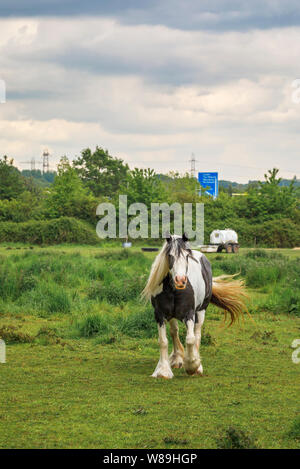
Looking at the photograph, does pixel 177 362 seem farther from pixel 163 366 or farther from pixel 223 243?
pixel 223 243

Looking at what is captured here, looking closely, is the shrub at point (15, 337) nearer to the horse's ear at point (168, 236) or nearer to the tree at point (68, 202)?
the horse's ear at point (168, 236)

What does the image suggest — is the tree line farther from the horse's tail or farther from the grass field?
the horse's tail

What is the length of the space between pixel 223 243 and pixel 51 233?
46.3ft

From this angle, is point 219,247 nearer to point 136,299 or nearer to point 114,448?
point 136,299

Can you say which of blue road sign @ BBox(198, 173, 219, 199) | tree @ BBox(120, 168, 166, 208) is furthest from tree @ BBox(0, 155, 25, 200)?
blue road sign @ BBox(198, 173, 219, 199)

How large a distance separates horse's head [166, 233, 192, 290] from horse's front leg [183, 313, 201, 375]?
599 mm

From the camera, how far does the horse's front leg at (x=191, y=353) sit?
323 inches

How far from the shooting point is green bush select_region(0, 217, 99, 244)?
49312mm

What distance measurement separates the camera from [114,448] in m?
5.45

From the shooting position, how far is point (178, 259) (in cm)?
808

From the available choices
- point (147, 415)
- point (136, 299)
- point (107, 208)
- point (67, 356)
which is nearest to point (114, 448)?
point (147, 415)

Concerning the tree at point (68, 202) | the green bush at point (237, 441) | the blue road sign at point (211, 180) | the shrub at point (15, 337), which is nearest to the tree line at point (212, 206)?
the tree at point (68, 202)

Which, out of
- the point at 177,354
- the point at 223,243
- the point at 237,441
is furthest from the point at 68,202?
the point at 237,441

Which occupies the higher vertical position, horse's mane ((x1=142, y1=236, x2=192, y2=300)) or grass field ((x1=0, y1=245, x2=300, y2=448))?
horse's mane ((x1=142, y1=236, x2=192, y2=300))
